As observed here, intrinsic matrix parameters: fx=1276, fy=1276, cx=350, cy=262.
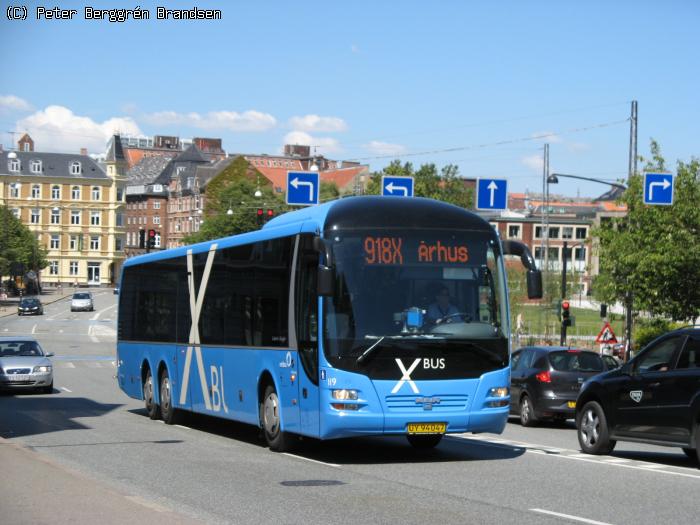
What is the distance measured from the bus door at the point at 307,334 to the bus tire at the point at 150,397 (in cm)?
849

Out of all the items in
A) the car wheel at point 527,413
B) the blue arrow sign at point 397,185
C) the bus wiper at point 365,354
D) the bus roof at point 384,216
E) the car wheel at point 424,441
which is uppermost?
the blue arrow sign at point 397,185

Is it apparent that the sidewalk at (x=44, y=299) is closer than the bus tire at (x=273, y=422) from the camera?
No

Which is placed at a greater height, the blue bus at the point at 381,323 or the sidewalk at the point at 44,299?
the blue bus at the point at 381,323

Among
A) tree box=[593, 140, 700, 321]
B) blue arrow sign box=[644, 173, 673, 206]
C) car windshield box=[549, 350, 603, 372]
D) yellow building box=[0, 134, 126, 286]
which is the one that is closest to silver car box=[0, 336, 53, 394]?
car windshield box=[549, 350, 603, 372]

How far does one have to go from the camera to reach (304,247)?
1617 centimetres

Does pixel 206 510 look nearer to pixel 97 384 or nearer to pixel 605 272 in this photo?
pixel 97 384

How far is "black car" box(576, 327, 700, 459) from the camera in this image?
15078mm

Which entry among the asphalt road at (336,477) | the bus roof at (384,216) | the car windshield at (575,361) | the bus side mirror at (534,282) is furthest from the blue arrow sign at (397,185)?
the bus side mirror at (534,282)

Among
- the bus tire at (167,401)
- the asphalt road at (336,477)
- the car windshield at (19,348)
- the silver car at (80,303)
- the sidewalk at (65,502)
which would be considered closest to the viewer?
the sidewalk at (65,502)

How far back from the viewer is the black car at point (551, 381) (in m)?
24.3

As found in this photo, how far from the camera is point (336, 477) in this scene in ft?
46.0

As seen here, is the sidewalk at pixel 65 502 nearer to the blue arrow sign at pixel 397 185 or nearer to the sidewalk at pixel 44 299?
the blue arrow sign at pixel 397 185

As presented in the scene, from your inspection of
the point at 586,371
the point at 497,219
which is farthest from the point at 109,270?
the point at 586,371

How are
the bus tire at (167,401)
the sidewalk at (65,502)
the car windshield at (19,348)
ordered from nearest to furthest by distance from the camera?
1. the sidewalk at (65,502)
2. the bus tire at (167,401)
3. the car windshield at (19,348)
